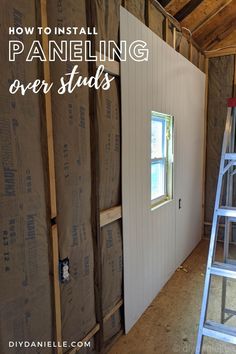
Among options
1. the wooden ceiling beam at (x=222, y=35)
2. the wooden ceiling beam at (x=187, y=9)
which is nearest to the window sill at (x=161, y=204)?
the wooden ceiling beam at (x=187, y=9)

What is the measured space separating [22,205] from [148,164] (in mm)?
1444

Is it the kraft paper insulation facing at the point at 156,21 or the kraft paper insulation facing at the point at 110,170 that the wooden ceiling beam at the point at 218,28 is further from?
the kraft paper insulation facing at the point at 110,170

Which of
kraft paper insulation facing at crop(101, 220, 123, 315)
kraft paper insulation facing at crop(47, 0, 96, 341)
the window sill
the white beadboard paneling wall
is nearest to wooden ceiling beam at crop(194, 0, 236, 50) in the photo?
the white beadboard paneling wall

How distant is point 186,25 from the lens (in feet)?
11.0

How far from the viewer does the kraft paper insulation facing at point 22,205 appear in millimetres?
1252

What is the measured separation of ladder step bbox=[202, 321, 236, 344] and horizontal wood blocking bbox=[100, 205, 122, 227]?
965 millimetres

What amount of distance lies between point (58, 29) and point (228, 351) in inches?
101

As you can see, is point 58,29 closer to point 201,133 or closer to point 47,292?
point 47,292

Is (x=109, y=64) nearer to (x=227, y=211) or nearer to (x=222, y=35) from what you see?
(x=227, y=211)

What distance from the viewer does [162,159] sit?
300 centimetres

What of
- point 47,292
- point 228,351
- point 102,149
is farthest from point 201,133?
point 47,292

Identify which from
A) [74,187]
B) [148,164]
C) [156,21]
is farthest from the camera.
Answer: [156,21]

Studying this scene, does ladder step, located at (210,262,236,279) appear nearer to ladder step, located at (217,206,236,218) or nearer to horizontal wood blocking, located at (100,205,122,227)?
ladder step, located at (217,206,236,218)

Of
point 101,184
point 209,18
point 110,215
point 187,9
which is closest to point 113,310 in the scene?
point 110,215
